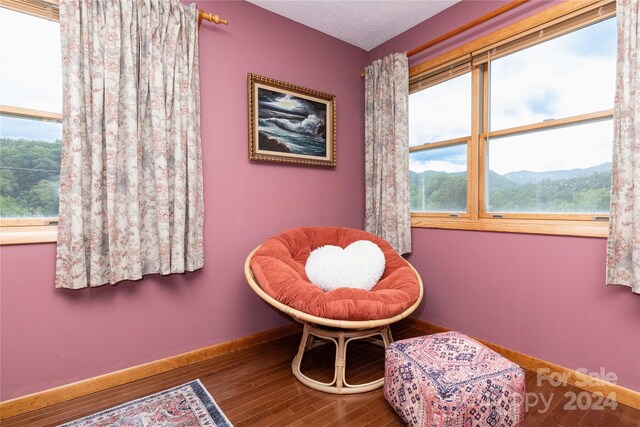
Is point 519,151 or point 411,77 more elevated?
point 411,77

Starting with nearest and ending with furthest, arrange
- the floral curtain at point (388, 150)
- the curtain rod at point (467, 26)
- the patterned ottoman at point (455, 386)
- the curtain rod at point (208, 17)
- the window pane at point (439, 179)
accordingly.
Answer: the patterned ottoman at point (455, 386), the curtain rod at point (467, 26), the curtain rod at point (208, 17), the window pane at point (439, 179), the floral curtain at point (388, 150)

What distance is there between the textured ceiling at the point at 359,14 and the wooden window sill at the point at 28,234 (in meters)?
2.11

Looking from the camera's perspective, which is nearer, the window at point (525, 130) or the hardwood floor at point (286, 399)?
the hardwood floor at point (286, 399)

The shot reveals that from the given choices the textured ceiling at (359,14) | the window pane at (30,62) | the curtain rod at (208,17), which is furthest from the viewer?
the textured ceiling at (359,14)

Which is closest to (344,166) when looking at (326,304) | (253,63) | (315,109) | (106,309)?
(315,109)

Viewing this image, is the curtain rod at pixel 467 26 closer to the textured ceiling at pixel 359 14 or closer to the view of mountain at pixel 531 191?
the textured ceiling at pixel 359 14

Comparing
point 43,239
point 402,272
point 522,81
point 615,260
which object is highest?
point 522,81

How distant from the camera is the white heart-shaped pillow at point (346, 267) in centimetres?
201

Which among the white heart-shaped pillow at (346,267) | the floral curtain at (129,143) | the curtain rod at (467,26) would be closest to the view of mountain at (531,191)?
the white heart-shaped pillow at (346,267)

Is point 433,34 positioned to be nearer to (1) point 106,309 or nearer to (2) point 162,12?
(2) point 162,12

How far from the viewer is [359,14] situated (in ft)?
8.39

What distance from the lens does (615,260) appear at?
1649 millimetres

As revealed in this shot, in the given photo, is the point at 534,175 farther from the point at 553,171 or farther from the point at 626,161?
the point at 626,161

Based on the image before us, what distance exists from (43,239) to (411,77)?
9.43ft
